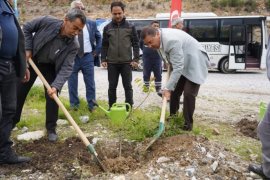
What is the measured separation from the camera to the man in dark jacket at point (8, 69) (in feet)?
12.1

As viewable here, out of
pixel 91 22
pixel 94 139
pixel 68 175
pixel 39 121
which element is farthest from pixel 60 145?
pixel 91 22

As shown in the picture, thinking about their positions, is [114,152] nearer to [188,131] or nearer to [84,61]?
[188,131]

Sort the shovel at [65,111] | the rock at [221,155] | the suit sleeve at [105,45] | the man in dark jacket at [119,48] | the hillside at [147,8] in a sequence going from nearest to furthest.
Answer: the shovel at [65,111], the rock at [221,155], the man in dark jacket at [119,48], the suit sleeve at [105,45], the hillside at [147,8]

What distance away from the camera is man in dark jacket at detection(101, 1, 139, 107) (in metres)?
5.93

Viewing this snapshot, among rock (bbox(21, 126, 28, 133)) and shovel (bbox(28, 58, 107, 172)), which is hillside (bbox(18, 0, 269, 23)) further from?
shovel (bbox(28, 58, 107, 172))

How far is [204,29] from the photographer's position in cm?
1670

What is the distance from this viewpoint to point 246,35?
15.7 m

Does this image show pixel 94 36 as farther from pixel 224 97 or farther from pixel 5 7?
pixel 224 97

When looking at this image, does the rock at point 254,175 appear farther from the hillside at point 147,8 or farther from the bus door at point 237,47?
the hillside at point 147,8

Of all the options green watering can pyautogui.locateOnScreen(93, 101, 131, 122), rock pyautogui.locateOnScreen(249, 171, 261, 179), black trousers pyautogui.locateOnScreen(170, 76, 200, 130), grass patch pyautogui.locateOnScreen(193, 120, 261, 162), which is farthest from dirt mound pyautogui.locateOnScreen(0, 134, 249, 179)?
green watering can pyautogui.locateOnScreen(93, 101, 131, 122)

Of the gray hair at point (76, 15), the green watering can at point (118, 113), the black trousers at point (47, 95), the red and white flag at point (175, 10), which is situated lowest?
the green watering can at point (118, 113)

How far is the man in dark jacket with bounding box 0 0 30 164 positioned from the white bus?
39.5ft

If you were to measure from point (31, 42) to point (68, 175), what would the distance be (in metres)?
1.69

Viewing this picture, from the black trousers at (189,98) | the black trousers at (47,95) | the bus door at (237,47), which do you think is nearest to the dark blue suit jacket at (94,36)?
the black trousers at (47,95)
